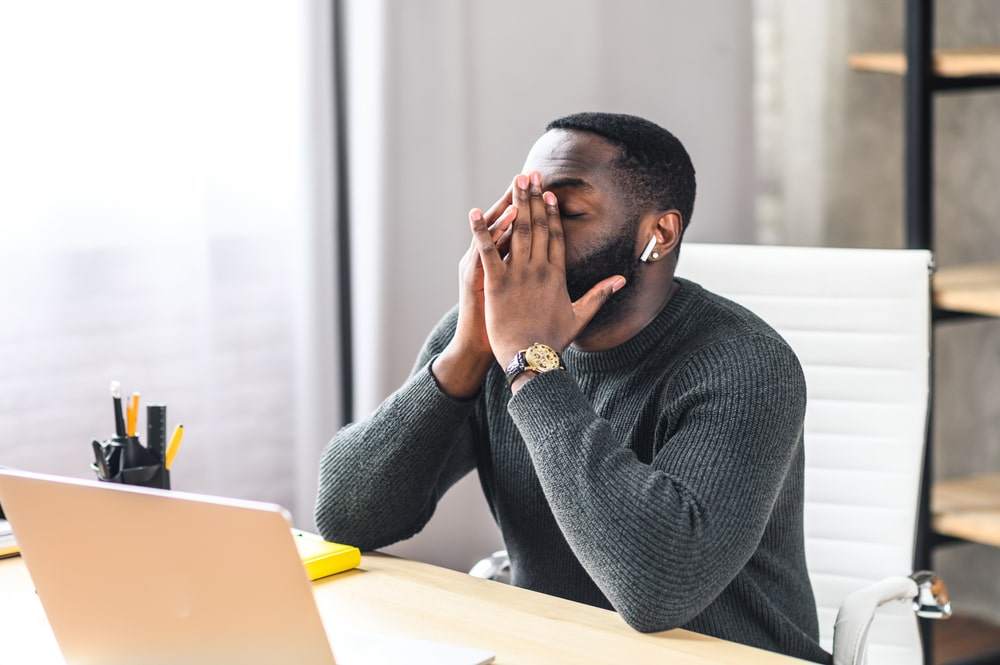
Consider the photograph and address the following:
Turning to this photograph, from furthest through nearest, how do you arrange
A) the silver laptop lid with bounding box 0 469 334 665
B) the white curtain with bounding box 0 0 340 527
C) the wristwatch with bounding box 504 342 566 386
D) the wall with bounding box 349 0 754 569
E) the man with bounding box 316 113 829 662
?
1. the wall with bounding box 349 0 754 569
2. the white curtain with bounding box 0 0 340 527
3. the wristwatch with bounding box 504 342 566 386
4. the man with bounding box 316 113 829 662
5. the silver laptop lid with bounding box 0 469 334 665

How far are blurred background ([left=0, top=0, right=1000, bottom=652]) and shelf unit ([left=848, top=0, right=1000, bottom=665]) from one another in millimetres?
454

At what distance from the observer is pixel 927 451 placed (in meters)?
2.46

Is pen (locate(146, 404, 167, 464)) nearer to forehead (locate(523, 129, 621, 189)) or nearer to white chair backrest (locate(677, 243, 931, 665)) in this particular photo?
forehead (locate(523, 129, 621, 189))

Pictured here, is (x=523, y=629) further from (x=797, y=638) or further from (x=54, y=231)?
(x=54, y=231)

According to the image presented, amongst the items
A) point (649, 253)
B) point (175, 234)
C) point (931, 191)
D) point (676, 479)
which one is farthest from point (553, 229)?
point (931, 191)

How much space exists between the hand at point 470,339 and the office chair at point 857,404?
271 millimetres

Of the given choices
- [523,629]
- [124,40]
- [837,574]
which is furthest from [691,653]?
[124,40]

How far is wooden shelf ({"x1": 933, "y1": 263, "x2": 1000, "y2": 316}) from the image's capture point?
2303 mm

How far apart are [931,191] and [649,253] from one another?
1133 mm

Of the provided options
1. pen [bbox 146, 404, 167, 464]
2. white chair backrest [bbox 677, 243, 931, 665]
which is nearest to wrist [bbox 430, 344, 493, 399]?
pen [bbox 146, 404, 167, 464]

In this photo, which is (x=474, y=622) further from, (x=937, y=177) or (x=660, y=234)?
(x=937, y=177)

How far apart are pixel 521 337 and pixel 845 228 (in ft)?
5.76

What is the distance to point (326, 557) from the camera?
136 cm

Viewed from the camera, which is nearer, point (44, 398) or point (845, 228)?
point (44, 398)
